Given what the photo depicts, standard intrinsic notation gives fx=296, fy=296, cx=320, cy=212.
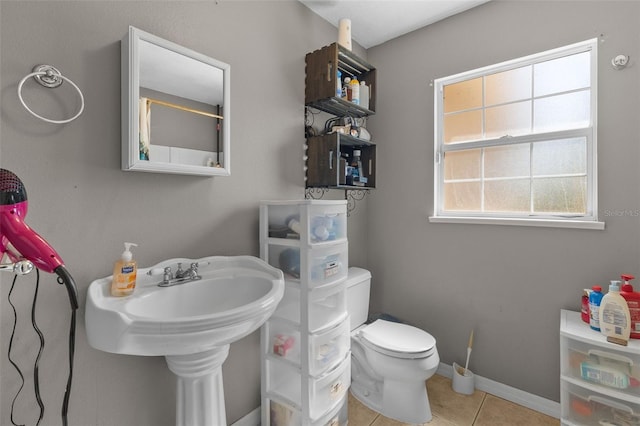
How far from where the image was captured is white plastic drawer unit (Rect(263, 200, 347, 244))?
4.61 feet

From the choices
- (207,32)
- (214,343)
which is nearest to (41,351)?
(214,343)

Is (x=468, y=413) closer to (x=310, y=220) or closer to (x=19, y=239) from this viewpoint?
(x=310, y=220)

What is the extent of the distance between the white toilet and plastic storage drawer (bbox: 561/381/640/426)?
1.99ft

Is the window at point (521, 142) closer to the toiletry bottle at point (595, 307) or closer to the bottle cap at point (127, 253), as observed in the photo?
the toiletry bottle at point (595, 307)

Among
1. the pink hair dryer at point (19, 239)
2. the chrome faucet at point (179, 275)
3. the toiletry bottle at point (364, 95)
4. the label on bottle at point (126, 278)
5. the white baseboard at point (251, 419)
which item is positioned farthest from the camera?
the toiletry bottle at point (364, 95)

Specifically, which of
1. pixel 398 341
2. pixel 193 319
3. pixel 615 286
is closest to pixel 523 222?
pixel 615 286

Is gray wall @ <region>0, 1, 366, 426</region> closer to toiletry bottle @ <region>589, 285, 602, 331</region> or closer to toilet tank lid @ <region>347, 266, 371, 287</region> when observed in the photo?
toilet tank lid @ <region>347, 266, 371, 287</region>

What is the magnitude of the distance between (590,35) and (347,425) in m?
2.48

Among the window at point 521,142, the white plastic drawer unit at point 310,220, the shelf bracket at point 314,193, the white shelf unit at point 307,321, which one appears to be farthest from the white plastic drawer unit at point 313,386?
the window at point 521,142

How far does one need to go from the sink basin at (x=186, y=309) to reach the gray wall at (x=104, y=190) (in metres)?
0.13

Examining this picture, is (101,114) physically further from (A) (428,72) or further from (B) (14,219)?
(A) (428,72)

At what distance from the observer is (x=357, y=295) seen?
6.63ft

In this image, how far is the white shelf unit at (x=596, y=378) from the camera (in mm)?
1305

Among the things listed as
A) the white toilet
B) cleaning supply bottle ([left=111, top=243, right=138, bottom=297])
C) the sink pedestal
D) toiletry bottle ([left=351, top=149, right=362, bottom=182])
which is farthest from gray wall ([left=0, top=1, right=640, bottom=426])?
the white toilet
